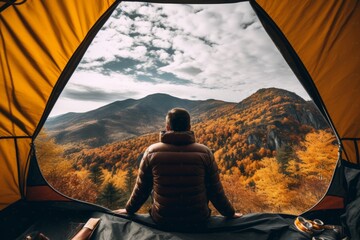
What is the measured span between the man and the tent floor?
0.43ft

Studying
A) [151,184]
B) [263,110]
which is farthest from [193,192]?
[263,110]

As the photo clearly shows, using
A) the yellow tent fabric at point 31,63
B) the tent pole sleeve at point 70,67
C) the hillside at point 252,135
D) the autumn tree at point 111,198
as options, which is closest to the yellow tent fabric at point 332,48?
the tent pole sleeve at point 70,67

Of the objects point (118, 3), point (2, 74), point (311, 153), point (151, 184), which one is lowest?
point (311, 153)

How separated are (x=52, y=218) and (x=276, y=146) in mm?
41638

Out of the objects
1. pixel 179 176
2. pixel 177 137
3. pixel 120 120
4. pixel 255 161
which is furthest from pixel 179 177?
pixel 120 120

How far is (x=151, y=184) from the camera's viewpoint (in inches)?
80.4

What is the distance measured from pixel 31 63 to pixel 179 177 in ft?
6.13

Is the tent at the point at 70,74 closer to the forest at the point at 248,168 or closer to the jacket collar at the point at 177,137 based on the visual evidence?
the jacket collar at the point at 177,137

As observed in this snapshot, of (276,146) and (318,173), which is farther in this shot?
(276,146)

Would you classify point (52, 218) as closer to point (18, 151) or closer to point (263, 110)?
point (18, 151)

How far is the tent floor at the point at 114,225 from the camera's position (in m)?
1.89

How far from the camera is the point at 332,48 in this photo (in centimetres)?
223

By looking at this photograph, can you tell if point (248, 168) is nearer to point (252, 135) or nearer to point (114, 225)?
point (252, 135)

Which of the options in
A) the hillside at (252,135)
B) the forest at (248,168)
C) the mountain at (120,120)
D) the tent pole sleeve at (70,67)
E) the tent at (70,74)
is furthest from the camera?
the mountain at (120,120)
